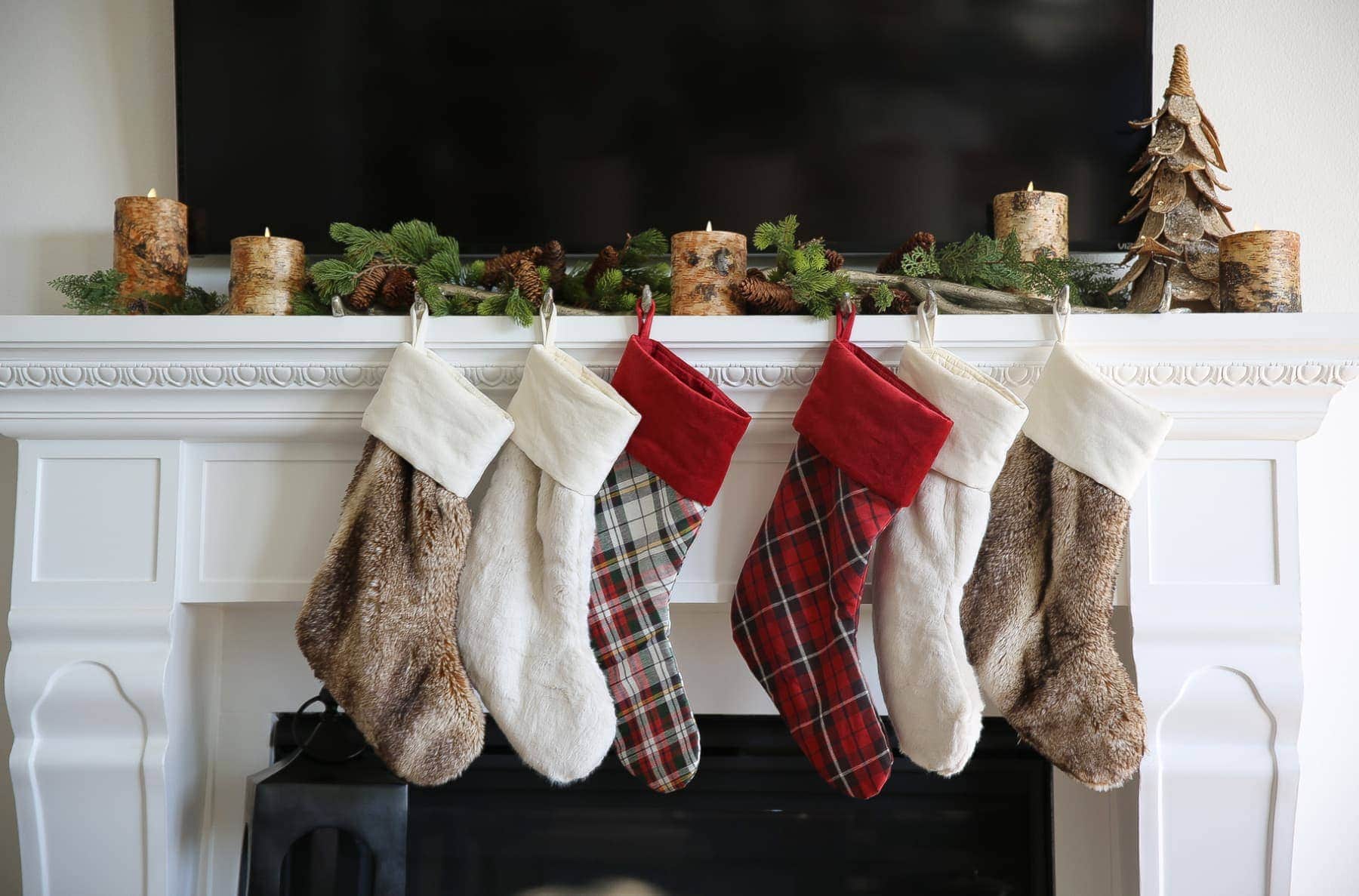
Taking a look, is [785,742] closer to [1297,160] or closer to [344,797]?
[344,797]

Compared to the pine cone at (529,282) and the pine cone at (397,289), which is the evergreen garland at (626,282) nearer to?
the pine cone at (529,282)

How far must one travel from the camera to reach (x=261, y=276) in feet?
→ 3.70

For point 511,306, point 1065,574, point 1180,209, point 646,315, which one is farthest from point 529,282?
point 1180,209

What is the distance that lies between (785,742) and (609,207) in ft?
2.60

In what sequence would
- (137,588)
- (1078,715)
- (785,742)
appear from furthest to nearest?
(785,742) < (137,588) < (1078,715)

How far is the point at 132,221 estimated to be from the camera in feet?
3.78

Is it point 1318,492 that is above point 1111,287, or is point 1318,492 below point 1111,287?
below

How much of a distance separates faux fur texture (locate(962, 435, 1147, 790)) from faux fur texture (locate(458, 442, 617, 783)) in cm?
45

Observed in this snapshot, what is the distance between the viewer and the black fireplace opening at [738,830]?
4.20 feet

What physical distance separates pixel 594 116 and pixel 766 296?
0.42 metres

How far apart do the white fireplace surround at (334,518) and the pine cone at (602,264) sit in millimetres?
76

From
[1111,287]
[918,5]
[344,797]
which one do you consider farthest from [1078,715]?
[918,5]

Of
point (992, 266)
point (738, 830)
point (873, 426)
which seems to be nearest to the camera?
point (873, 426)

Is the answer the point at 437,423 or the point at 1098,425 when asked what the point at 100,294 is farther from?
the point at 1098,425
